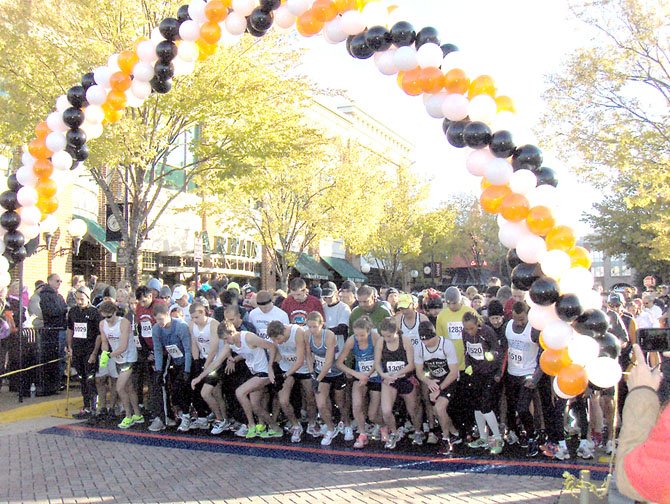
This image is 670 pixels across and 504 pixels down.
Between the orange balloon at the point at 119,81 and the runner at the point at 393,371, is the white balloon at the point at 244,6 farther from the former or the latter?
the runner at the point at 393,371

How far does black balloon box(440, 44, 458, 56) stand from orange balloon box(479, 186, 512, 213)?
129cm

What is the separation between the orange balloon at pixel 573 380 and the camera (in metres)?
4.68

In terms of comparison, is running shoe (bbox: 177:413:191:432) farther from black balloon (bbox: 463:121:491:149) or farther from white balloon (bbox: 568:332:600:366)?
white balloon (bbox: 568:332:600:366)

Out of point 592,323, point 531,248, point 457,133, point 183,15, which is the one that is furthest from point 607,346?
point 183,15

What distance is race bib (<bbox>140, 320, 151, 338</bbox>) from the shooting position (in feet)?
31.8

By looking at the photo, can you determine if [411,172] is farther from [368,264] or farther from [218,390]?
[218,390]

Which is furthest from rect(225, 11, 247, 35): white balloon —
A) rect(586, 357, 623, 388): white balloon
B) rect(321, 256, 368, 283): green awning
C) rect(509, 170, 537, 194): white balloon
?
rect(321, 256, 368, 283): green awning

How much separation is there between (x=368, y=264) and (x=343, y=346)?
34.3 meters

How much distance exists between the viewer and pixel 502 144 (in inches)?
206

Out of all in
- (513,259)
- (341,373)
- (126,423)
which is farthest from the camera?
(126,423)

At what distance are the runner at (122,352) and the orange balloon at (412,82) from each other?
18.9 ft

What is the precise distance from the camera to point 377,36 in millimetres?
5840

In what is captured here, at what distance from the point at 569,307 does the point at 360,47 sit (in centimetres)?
297

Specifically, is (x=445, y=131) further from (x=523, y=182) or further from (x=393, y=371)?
(x=393, y=371)
